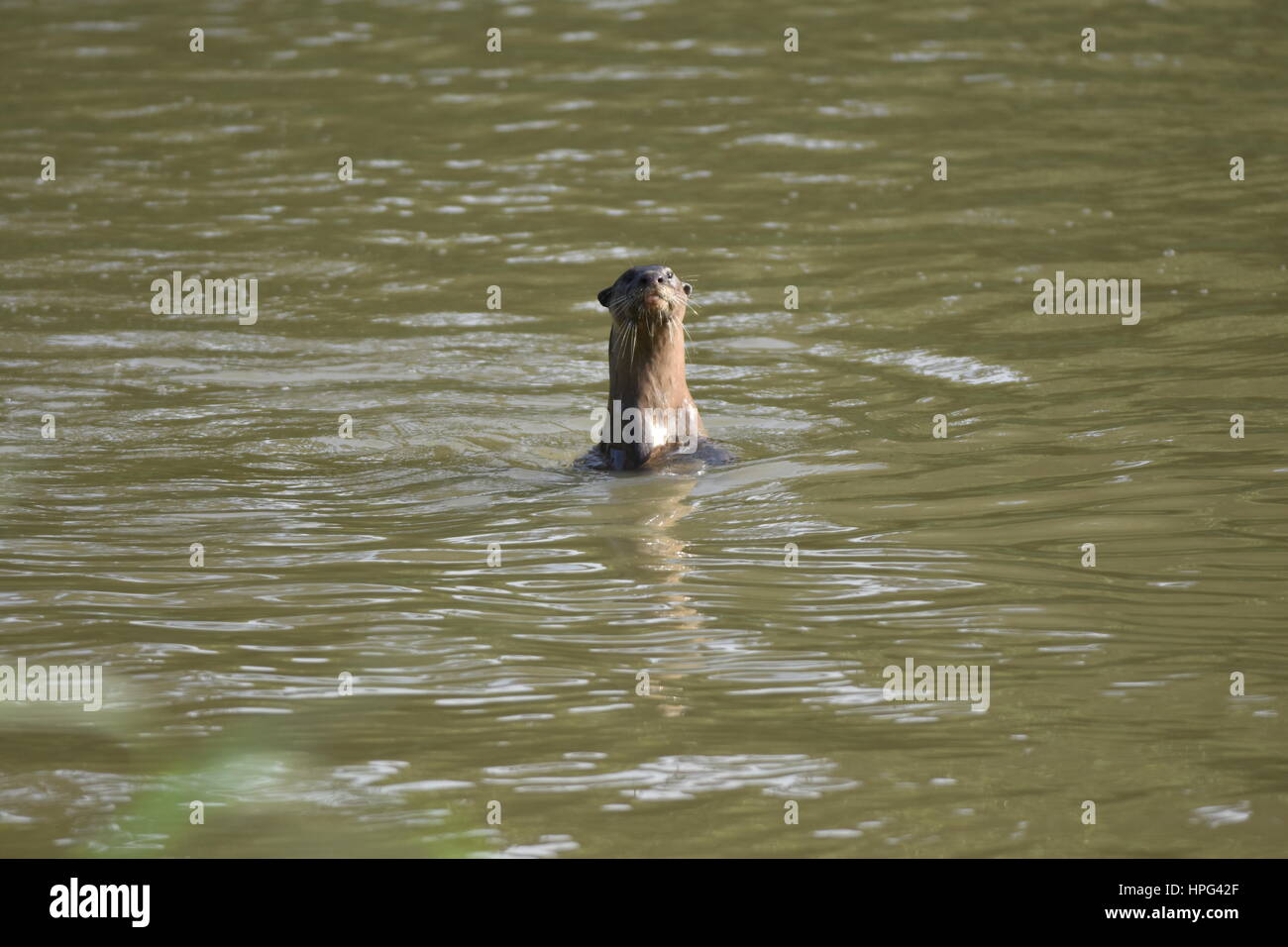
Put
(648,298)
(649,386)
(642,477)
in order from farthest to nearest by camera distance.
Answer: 1. (649,386)
2. (648,298)
3. (642,477)

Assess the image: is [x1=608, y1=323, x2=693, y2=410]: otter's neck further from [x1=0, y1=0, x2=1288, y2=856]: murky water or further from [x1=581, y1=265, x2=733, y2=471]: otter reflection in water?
[x1=0, y1=0, x2=1288, y2=856]: murky water

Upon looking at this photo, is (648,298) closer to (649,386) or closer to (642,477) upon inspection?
(649,386)

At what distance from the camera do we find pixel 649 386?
312 inches

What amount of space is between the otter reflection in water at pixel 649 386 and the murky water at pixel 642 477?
0.25 m

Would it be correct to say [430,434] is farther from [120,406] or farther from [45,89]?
[45,89]

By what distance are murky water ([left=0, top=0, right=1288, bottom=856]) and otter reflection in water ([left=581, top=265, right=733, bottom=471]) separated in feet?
0.81

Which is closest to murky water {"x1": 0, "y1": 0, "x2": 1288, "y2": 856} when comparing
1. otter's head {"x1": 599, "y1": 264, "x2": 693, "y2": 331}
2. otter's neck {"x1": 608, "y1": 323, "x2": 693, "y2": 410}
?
otter's neck {"x1": 608, "y1": 323, "x2": 693, "y2": 410}

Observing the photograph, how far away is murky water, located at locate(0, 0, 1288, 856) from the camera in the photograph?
441 centimetres

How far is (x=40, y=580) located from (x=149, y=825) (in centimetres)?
213

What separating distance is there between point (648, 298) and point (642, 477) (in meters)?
0.81

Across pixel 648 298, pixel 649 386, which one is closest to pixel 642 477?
pixel 649 386

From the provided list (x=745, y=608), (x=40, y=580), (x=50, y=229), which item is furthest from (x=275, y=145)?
(x=745, y=608)

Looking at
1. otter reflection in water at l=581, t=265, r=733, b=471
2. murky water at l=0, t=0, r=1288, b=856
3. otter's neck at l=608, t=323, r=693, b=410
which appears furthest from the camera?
otter's neck at l=608, t=323, r=693, b=410

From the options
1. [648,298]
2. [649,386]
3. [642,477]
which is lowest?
[642,477]
